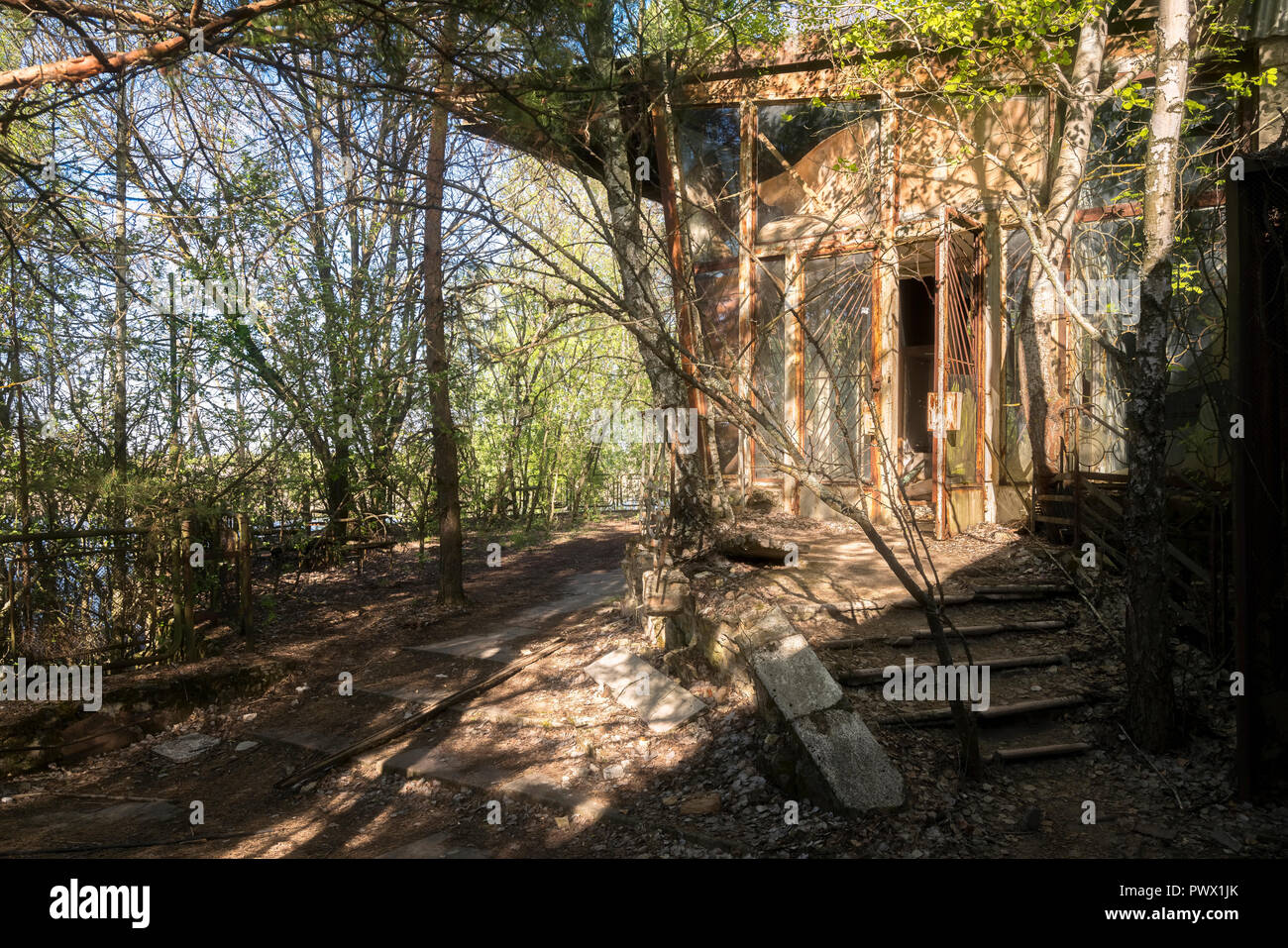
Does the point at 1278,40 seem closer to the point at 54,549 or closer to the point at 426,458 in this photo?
the point at 426,458

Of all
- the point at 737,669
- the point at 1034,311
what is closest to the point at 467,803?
the point at 737,669

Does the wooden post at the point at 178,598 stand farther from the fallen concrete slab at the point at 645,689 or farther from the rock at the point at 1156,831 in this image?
the rock at the point at 1156,831

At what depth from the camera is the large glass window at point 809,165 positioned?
30.9 feet

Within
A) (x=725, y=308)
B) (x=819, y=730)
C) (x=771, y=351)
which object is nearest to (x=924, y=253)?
(x=771, y=351)

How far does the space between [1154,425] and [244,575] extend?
779 cm

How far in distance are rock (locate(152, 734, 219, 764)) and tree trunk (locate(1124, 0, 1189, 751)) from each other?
22.0 feet

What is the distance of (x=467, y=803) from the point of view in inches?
199

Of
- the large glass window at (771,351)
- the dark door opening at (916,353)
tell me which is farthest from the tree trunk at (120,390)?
the dark door opening at (916,353)

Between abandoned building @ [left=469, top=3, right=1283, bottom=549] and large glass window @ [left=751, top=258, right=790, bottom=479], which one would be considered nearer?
abandoned building @ [left=469, top=3, right=1283, bottom=549]

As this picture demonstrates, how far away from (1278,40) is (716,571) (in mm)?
7796

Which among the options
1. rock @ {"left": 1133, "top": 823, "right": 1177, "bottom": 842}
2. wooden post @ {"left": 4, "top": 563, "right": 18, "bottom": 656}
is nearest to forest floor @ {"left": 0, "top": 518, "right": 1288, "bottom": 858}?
rock @ {"left": 1133, "top": 823, "right": 1177, "bottom": 842}

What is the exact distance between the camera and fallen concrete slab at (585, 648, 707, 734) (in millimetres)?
5688

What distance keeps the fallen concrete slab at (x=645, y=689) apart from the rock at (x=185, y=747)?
3.14 meters

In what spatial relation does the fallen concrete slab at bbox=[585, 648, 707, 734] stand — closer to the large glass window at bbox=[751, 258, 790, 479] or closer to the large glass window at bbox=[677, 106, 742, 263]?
the large glass window at bbox=[751, 258, 790, 479]
